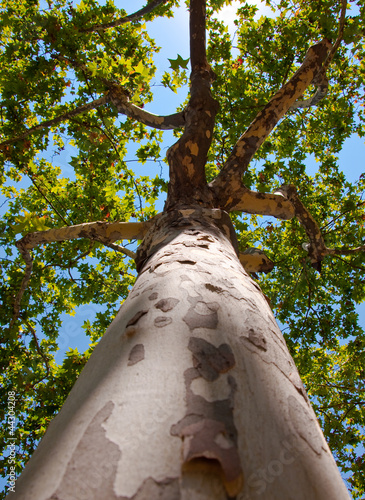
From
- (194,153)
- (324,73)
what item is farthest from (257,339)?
(324,73)

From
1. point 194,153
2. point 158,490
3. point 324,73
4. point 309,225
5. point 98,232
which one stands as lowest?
point 158,490

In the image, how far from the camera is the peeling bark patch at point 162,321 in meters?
0.98

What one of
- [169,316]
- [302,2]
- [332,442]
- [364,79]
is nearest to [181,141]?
[169,316]

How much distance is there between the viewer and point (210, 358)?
2.77 ft

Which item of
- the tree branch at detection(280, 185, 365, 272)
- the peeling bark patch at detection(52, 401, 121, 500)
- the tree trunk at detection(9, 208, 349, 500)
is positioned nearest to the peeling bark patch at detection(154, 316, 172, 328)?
the tree trunk at detection(9, 208, 349, 500)

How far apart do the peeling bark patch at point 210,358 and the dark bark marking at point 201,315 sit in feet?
0.25

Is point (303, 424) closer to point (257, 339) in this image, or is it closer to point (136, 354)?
point (257, 339)

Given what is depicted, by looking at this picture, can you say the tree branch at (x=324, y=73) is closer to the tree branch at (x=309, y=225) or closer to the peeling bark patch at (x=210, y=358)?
the tree branch at (x=309, y=225)

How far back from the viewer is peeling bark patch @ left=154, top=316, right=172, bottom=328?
0.98 metres

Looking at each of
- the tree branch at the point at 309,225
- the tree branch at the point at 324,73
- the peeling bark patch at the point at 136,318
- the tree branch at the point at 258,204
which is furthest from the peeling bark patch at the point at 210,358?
the tree branch at the point at 324,73

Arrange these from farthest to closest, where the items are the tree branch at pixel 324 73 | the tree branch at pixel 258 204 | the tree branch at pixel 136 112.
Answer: the tree branch at pixel 324 73 → the tree branch at pixel 136 112 → the tree branch at pixel 258 204

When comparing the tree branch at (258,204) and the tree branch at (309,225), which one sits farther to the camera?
the tree branch at (309,225)

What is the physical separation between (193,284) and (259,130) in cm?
270

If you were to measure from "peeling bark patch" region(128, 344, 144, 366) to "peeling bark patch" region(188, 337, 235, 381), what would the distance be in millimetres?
Answer: 134
